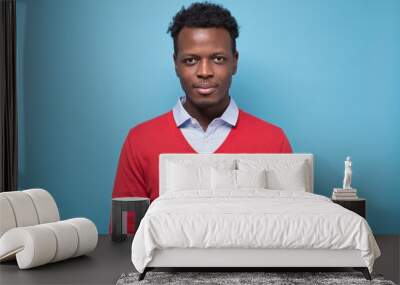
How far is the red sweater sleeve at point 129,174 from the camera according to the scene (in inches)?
265

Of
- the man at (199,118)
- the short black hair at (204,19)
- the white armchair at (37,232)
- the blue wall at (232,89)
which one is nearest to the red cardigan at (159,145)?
the man at (199,118)

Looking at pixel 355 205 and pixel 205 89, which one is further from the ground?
pixel 205 89

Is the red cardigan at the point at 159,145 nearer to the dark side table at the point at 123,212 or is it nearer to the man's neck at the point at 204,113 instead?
the man's neck at the point at 204,113

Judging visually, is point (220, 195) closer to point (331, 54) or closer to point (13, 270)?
point (13, 270)

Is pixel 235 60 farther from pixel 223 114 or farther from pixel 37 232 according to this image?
pixel 37 232

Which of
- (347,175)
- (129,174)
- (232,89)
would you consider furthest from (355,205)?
(129,174)

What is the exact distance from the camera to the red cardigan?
22.0 feet

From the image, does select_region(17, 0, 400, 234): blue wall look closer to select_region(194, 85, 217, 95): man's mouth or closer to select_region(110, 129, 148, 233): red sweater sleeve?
select_region(110, 129, 148, 233): red sweater sleeve

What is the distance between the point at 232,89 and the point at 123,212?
1750 millimetres

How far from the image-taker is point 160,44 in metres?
6.88

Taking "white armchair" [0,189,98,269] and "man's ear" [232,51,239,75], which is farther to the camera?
"man's ear" [232,51,239,75]

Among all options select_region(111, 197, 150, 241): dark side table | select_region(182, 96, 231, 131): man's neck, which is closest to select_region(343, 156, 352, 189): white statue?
select_region(182, 96, 231, 131): man's neck

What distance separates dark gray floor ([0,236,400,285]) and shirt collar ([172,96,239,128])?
1.46 m

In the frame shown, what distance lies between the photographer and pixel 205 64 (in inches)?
258
